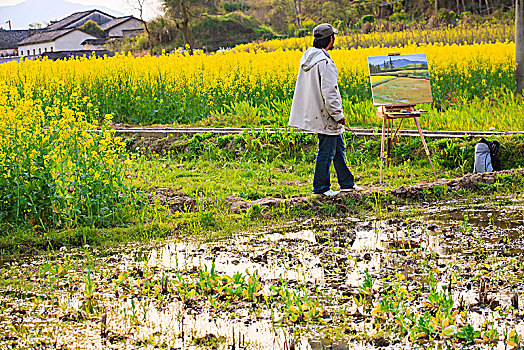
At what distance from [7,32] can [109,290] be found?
8800 centimetres

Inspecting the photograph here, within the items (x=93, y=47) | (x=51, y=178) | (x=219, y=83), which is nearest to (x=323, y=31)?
(x=51, y=178)

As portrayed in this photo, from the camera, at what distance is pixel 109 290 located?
17.7 ft

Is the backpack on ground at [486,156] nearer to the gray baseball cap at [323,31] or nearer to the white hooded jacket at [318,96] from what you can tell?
the white hooded jacket at [318,96]

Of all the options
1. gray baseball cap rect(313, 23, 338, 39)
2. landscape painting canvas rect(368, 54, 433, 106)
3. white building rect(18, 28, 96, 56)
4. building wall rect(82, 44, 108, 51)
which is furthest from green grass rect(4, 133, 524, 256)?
white building rect(18, 28, 96, 56)

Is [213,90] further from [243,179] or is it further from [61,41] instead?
[61,41]

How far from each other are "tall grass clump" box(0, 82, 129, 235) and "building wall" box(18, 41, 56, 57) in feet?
219

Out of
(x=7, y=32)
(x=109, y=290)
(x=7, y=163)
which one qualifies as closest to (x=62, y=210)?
(x=7, y=163)

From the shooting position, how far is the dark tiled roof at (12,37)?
81.4 meters

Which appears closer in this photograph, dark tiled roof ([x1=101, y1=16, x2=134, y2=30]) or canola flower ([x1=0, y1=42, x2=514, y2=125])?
canola flower ([x1=0, y1=42, x2=514, y2=125])

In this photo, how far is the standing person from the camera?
7.89 metres

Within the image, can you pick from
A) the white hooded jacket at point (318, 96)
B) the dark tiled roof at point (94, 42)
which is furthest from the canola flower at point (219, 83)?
the dark tiled roof at point (94, 42)

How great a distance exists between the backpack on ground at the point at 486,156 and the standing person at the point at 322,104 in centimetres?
200

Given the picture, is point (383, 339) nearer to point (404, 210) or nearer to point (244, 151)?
point (404, 210)

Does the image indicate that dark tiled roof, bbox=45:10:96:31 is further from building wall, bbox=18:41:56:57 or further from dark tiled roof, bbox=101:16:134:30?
building wall, bbox=18:41:56:57
